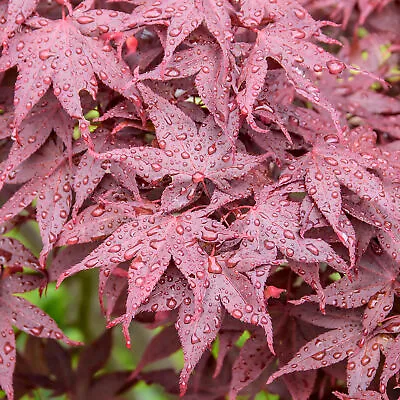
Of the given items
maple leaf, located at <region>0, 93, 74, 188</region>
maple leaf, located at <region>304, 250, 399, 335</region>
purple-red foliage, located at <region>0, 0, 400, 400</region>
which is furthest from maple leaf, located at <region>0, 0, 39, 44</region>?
maple leaf, located at <region>304, 250, 399, 335</region>

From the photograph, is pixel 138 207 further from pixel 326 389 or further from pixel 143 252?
pixel 326 389

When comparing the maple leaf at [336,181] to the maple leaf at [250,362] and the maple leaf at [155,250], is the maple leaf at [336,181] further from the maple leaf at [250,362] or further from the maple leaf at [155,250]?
the maple leaf at [250,362]

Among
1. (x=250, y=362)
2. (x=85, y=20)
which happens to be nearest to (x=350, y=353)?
(x=250, y=362)

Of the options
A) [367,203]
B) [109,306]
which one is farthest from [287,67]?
[109,306]

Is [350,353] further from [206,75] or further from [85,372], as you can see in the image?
[85,372]

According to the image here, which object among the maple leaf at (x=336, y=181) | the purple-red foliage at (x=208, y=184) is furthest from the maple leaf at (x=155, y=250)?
the maple leaf at (x=336, y=181)

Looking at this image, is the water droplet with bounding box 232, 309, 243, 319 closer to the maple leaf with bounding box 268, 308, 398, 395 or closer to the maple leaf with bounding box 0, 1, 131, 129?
the maple leaf with bounding box 268, 308, 398, 395
